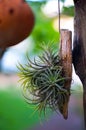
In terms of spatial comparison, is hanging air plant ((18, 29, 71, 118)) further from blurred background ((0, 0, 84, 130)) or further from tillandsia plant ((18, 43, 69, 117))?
blurred background ((0, 0, 84, 130))

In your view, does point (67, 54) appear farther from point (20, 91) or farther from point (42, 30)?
point (42, 30)

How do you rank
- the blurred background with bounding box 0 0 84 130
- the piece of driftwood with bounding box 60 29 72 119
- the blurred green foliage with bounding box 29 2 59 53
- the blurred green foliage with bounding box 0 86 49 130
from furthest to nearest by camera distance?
the blurred green foliage with bounding box 29 2 59 53
the blurred green foliage with bounding box 0 86 49 130
the blurred background with bounding box 0 0 84 130
the piece of driftwood with bounding box 60 29 72 119

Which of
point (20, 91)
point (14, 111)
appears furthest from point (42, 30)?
point (20, 91)

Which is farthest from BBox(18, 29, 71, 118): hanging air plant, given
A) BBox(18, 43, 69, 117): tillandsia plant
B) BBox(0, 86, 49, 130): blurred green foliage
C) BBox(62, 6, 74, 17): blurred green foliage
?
BBox(0, 86, 49, 130): blurred green foliage

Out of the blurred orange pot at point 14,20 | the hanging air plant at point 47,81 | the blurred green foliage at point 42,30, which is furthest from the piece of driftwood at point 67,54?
the blurred green foliage at point 42,30

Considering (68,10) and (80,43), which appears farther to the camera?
(68,10)

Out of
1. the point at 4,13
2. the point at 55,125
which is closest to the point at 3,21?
the point at 4,13
